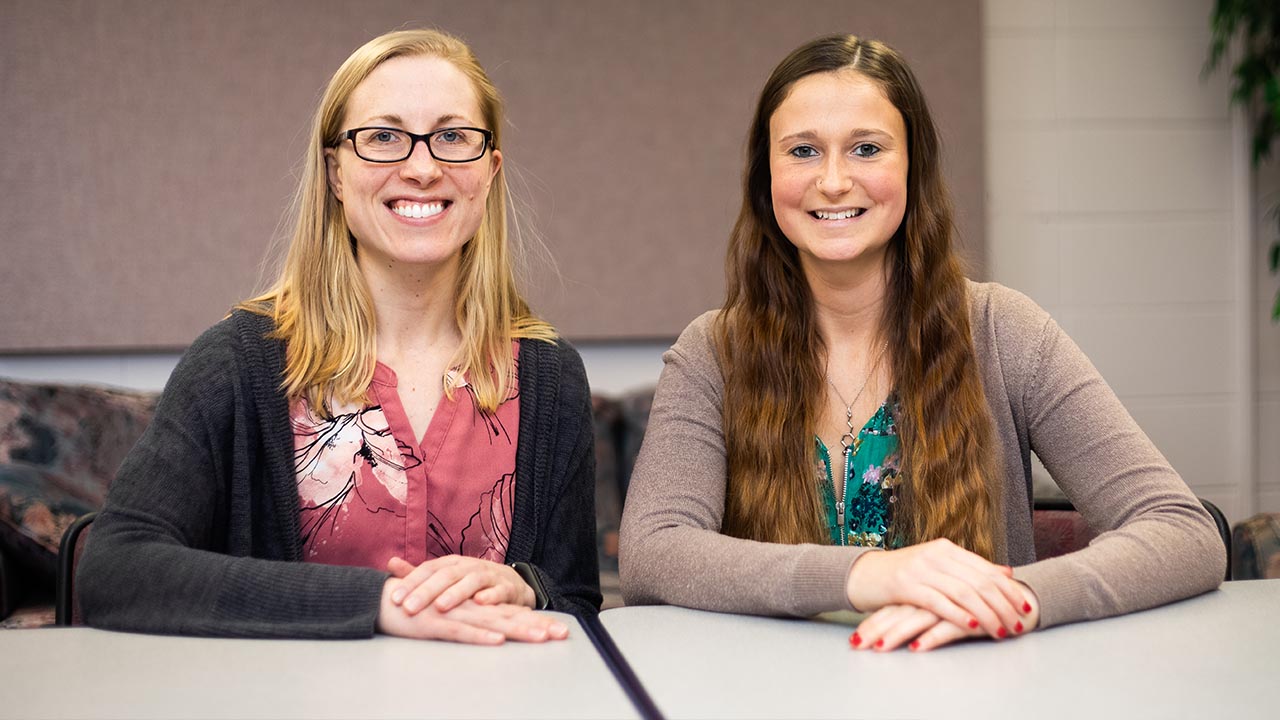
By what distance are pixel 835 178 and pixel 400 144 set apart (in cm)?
62

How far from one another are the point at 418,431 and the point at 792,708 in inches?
33.4

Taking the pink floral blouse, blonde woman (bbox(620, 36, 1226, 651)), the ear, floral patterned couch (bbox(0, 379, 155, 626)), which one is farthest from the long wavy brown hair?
floral patterned couch (bbox(0, 379, 155, 626))

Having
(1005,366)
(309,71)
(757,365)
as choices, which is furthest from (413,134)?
(309,71)

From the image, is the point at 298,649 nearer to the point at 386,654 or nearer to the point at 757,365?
the point at 386,654

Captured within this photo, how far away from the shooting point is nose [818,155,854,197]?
157 cm

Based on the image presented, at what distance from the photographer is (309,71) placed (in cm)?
315

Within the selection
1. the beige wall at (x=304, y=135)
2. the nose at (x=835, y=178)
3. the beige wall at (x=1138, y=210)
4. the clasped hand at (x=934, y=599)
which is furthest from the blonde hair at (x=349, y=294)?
the beige wall at (x=1138, y=210)

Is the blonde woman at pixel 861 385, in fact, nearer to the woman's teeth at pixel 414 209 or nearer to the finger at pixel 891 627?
the finger at pixel 891 627

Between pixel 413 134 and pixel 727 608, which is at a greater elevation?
pixel 413 134

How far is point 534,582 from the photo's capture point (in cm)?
149

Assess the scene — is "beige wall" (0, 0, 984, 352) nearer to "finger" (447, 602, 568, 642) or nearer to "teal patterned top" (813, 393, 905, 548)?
"teal patterned top" (813, 393, 905, 548)

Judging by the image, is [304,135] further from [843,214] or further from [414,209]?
[843,214]

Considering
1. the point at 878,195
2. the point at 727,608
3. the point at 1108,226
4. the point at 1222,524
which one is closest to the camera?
the point at 727,608

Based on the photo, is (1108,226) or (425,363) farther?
(1108,226)
